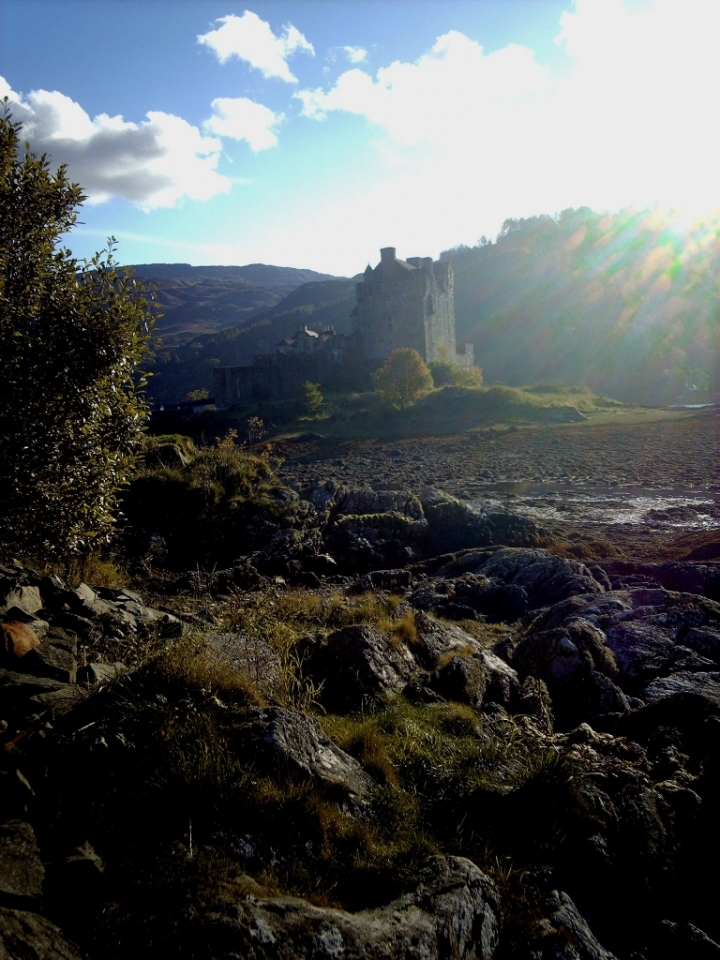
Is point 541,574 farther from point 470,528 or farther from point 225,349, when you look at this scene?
point 225,349

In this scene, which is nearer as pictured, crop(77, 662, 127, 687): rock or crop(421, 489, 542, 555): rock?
crop(77, 662, 127, 687): rock

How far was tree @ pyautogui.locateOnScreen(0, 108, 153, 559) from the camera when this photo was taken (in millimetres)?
5035

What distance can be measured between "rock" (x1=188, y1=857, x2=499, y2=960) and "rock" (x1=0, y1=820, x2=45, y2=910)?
0.70 meters

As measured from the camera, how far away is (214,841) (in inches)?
126

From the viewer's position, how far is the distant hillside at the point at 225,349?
340 feet

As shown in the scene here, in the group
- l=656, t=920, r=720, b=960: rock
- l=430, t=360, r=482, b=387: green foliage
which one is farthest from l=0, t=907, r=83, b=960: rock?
l=430, t=360, r=482, b=387: green foliage

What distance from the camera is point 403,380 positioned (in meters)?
44.0

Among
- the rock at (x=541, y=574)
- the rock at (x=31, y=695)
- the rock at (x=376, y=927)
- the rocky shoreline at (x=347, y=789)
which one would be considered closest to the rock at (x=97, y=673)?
the rocky shoreline at (x=347, y=789)

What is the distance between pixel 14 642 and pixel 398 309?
50.8 meters

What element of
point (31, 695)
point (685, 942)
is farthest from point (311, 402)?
point (685, 942)

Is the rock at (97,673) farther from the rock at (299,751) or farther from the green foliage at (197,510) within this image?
the green foliage at (197,510)

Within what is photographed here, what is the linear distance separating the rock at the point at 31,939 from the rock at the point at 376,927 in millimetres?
485

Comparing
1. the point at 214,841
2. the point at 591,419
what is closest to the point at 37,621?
the point at 214,841

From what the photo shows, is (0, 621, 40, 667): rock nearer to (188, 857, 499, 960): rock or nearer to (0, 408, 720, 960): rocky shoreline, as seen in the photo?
(0, 408, 720, 960): rocky shoreline
